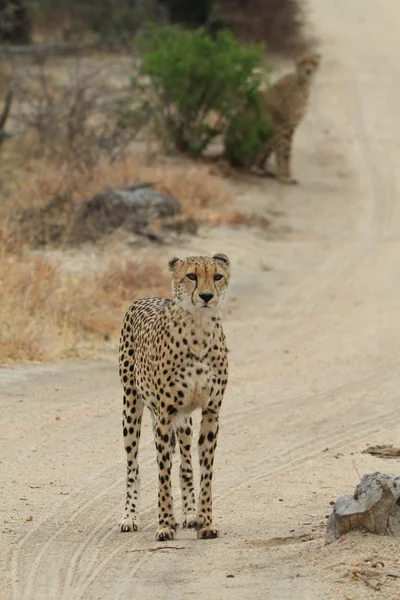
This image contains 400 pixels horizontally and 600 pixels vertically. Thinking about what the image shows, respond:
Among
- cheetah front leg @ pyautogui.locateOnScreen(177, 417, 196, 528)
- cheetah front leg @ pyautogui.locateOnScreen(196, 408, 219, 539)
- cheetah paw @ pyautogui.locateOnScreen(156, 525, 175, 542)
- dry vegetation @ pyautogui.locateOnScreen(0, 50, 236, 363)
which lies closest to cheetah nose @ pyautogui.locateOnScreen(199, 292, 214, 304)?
cheetah front leg @ pyautogui.locateOnScreen(196, 408, 219, 539)

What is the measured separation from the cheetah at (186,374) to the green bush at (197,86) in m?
12.7

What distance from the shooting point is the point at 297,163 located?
20750mm

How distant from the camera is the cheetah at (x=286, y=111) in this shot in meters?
19.3

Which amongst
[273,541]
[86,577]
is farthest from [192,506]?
[86,577]

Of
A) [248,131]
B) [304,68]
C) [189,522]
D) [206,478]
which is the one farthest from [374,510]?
[304,68]

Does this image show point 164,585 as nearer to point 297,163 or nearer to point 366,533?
point 366,533

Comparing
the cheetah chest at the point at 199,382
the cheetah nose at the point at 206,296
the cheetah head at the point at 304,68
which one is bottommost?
the cheetah chest at the point at 199,382

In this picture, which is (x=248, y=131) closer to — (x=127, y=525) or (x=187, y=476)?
(x=187, y=476)

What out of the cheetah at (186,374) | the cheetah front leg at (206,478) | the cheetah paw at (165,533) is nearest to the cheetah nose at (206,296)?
the cheetah at (186,374)

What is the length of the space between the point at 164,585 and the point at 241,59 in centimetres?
1445

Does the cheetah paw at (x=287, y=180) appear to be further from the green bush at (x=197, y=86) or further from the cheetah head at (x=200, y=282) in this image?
the cheetah head at (x=200, y=282)

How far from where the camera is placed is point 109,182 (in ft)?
51.4

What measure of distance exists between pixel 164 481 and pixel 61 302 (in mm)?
5141

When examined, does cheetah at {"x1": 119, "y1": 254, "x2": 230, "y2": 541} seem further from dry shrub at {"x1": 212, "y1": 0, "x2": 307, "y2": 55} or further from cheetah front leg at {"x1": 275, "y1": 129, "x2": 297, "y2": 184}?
dry shrub at {"x1": 212, "y1": 0, "x2": 307, "y2": 55}
